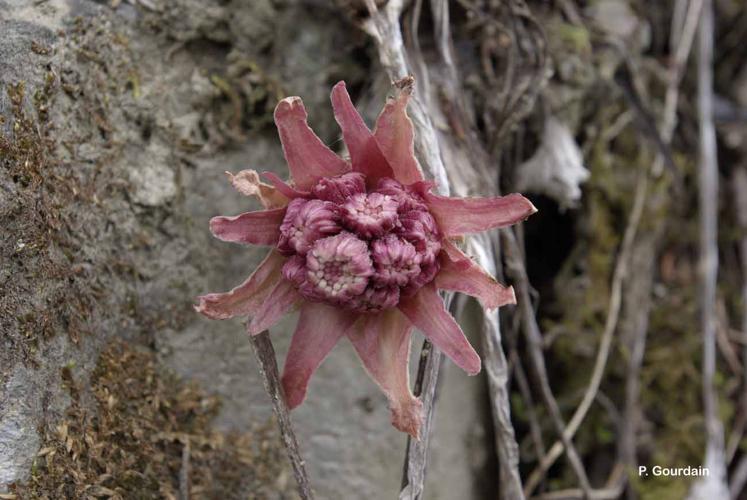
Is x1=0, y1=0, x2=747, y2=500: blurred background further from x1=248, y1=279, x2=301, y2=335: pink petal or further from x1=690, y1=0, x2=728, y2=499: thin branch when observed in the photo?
x1=248, y1=279, x2=301, y2=335: pink petal

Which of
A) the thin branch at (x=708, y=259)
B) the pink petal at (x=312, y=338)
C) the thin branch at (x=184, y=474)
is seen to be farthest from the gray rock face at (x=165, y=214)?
the thin branch at (x=708, y=259)

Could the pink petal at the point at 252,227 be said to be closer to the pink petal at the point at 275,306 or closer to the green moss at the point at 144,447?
the pink petal at the point at 275,306

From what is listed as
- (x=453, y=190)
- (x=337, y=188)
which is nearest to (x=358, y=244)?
(x=337, y=188)

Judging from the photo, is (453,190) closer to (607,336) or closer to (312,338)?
(312,338)

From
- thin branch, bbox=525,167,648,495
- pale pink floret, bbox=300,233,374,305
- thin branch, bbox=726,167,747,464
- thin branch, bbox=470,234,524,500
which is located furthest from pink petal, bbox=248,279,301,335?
thin branch, bbox=726,167,747,464

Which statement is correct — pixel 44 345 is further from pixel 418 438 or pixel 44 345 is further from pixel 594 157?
pixel 594 157
